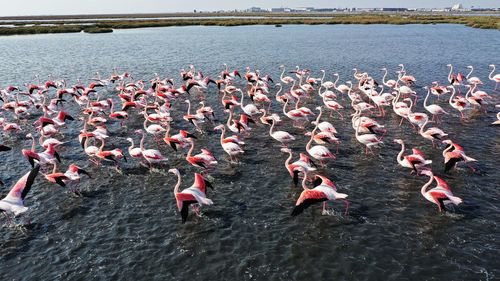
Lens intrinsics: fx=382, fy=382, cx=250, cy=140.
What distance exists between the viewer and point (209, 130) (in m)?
20.7

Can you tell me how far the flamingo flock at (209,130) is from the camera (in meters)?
12.6

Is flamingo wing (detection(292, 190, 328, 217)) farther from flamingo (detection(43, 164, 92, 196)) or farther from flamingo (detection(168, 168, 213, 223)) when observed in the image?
flamingo (detection(43, 164, 92, 196))

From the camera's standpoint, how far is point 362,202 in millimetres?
12828

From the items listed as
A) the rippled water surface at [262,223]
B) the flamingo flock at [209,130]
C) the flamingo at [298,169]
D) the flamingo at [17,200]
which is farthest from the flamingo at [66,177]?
the flamingo at [298,169]

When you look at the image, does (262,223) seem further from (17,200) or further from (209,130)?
(209,130)

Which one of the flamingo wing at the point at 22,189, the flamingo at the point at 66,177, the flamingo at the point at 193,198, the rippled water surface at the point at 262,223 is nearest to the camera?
the rippled water surface at the point at 262,223

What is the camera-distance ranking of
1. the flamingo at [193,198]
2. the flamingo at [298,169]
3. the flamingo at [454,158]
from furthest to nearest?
the flamingo at [454,158]
the flamingo at [298,169]
the flamingo at [193,198]

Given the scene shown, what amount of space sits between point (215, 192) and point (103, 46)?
49.2 meters

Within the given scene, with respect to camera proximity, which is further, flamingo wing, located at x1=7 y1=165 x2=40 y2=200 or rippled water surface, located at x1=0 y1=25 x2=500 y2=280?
flamingo wing, located at x1=7 y1=165 x2=40 y2=200

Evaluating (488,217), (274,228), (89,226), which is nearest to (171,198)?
(89,226)

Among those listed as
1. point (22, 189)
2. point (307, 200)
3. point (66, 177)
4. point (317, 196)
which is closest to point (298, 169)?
point (317, 196)

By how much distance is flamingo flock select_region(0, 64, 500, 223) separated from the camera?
12641 millimetres

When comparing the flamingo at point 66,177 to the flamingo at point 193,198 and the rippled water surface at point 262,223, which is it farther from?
the flamingo at point 193,198

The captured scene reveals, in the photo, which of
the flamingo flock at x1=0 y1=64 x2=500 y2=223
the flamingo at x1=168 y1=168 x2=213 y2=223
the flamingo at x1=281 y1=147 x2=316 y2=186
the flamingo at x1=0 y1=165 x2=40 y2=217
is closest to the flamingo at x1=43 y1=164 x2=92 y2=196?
the flamingo flock at x1=0 y1=64 x2=500 y2=223
